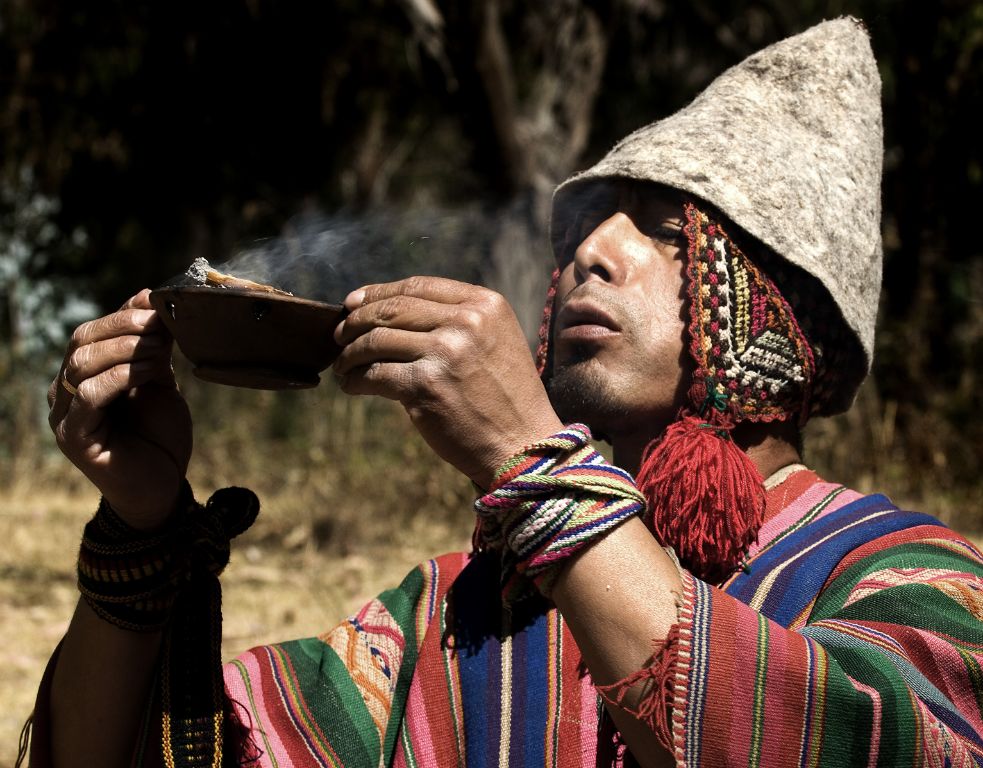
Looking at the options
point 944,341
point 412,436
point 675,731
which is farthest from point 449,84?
point 675,731

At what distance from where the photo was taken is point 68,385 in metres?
→ 1.93

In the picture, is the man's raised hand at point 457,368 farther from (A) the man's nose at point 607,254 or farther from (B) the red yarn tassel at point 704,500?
(A) the man's nose at point 607,254

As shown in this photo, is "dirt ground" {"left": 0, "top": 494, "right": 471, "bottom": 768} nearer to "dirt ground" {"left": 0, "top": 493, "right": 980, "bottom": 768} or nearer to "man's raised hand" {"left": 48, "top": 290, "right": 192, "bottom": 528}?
"dirt ground" {"left": 0, "top": 493, "right": 980, "bottom": 768}

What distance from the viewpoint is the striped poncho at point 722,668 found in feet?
4.84

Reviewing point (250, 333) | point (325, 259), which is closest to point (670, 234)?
point (325, 259)

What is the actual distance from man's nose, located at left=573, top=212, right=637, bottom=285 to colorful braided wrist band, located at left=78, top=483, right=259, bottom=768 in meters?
0.86

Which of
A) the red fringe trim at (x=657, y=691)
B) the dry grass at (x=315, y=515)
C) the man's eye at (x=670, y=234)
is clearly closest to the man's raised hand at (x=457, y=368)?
the red fringe trim at (x=657, y=691)

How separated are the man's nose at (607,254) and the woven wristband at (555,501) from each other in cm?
78

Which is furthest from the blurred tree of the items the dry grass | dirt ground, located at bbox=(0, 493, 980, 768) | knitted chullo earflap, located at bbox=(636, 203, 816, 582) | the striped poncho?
the striped poncho

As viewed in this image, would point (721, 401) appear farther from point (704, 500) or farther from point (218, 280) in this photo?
point (218, 280)

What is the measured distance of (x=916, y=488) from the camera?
689cm

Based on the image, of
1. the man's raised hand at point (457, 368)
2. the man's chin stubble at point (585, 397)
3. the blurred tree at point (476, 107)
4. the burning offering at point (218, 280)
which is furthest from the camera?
the blurred tree at point (476, 107)

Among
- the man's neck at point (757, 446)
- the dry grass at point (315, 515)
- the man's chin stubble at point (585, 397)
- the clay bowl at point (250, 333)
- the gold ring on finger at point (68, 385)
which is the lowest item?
the dry grass at point (315, 515)

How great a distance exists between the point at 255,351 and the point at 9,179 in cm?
1343
